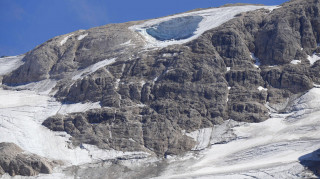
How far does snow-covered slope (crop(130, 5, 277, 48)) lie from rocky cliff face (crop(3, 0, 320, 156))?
3.09 m

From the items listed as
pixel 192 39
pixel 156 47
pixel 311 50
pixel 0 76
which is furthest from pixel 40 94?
pixel 311 50

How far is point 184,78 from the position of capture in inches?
2869

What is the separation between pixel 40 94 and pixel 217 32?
2699 centimetres

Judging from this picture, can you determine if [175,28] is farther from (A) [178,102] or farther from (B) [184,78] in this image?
(A) [178,102]

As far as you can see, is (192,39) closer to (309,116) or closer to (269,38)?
(269,38)

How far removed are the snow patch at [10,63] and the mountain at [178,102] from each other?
93cm

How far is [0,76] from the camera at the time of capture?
88.8 meters

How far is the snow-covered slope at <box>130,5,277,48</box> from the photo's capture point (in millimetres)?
86125

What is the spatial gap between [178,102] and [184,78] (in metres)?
4.24

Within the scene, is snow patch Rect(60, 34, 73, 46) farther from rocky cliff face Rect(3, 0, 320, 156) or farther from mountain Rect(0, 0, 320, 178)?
rocky cliff face Rect(3, 0, 320, 156)

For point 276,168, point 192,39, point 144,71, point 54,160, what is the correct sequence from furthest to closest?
point 192,39 → point 144,71 → point 54,160 → point 276,168

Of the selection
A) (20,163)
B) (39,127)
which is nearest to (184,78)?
(39,127)

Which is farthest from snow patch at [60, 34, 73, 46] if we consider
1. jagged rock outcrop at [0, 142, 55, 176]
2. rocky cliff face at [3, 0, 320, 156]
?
jagged rock outcrop at [0, 142, 55, 176]

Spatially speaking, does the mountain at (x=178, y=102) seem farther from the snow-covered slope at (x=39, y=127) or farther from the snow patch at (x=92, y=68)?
the snow patch at (x=92, y=68)
